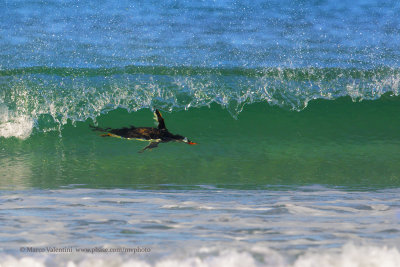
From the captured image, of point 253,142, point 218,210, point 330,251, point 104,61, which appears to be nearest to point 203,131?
point 253,142

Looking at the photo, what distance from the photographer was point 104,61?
11672mm

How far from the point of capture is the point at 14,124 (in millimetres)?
10219

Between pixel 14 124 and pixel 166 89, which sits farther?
pixel 166 89

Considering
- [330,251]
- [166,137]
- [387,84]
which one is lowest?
[330,251]

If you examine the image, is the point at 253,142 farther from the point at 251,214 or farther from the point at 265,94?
the point at 251,214

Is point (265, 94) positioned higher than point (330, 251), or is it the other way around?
point (265, 94)

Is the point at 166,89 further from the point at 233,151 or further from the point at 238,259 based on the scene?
the point at 238,259

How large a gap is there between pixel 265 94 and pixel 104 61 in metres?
2.94

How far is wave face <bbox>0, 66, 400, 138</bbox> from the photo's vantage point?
35.2ft

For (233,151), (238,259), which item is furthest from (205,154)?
(238,259)

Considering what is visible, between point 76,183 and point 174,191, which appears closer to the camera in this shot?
point 174,191

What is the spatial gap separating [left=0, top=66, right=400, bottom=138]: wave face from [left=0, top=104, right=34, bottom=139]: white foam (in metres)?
0.02

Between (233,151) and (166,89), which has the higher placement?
(166,89)

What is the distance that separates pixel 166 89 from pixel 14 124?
249 cm
